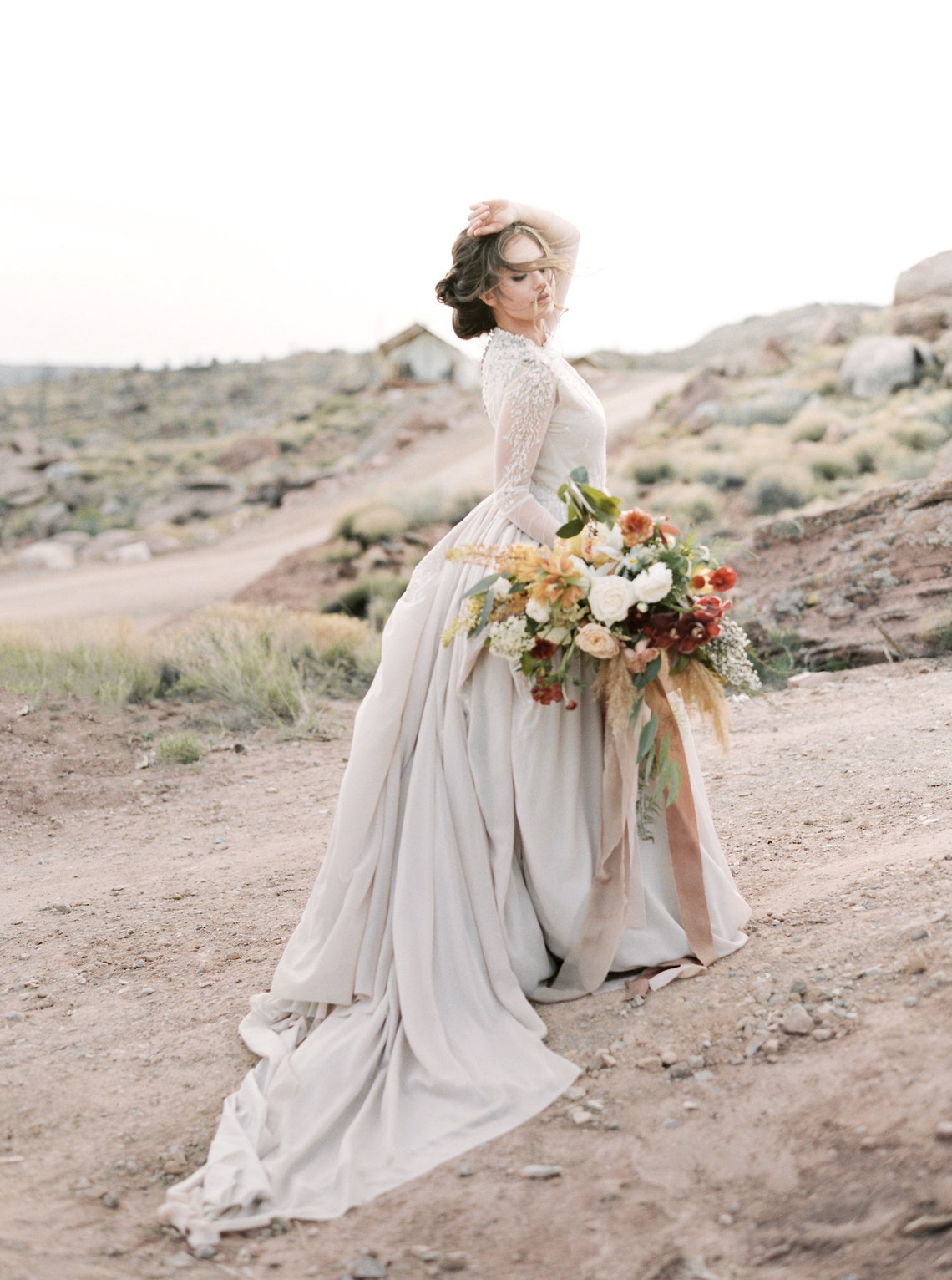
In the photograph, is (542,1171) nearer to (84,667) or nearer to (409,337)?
(84,667)

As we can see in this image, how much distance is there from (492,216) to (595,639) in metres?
1.39

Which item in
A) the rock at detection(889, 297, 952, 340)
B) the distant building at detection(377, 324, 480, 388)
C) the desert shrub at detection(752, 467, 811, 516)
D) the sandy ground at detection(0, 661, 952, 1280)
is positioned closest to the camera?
the sandy ground at detection(0, 661, 952, 1280)

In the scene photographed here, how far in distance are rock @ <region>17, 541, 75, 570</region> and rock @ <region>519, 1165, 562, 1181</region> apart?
58.8 ft

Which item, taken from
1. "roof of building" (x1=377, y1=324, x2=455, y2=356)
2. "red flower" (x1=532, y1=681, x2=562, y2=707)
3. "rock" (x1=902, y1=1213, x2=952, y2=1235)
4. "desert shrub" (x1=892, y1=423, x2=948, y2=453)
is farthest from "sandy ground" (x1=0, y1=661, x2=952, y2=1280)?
"roof of building" (x1=377, y1=324, x2=455, y2=356)

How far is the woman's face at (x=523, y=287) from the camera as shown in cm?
332

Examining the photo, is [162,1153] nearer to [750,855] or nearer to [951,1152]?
[951,1152]

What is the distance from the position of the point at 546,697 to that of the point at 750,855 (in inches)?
67.8

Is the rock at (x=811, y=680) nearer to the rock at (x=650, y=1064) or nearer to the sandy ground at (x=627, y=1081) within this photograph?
the sandy ground at (x=627, y=1081)

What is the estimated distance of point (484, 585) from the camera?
3.18 meters

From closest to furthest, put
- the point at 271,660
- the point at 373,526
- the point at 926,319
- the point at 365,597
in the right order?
1. the point at 271,660
2. the point at 365,597
3. the point at 373,526
4. the point at 926,319

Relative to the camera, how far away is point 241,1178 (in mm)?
2621

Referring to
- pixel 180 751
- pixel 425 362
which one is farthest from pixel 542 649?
pixel 425 362

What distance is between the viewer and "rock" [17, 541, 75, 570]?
62.5 feet

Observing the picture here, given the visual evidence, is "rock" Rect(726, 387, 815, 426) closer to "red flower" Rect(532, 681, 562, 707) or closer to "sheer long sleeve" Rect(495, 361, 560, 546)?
"sheer long sleeve" Rect(495, 361, 560, 546)
